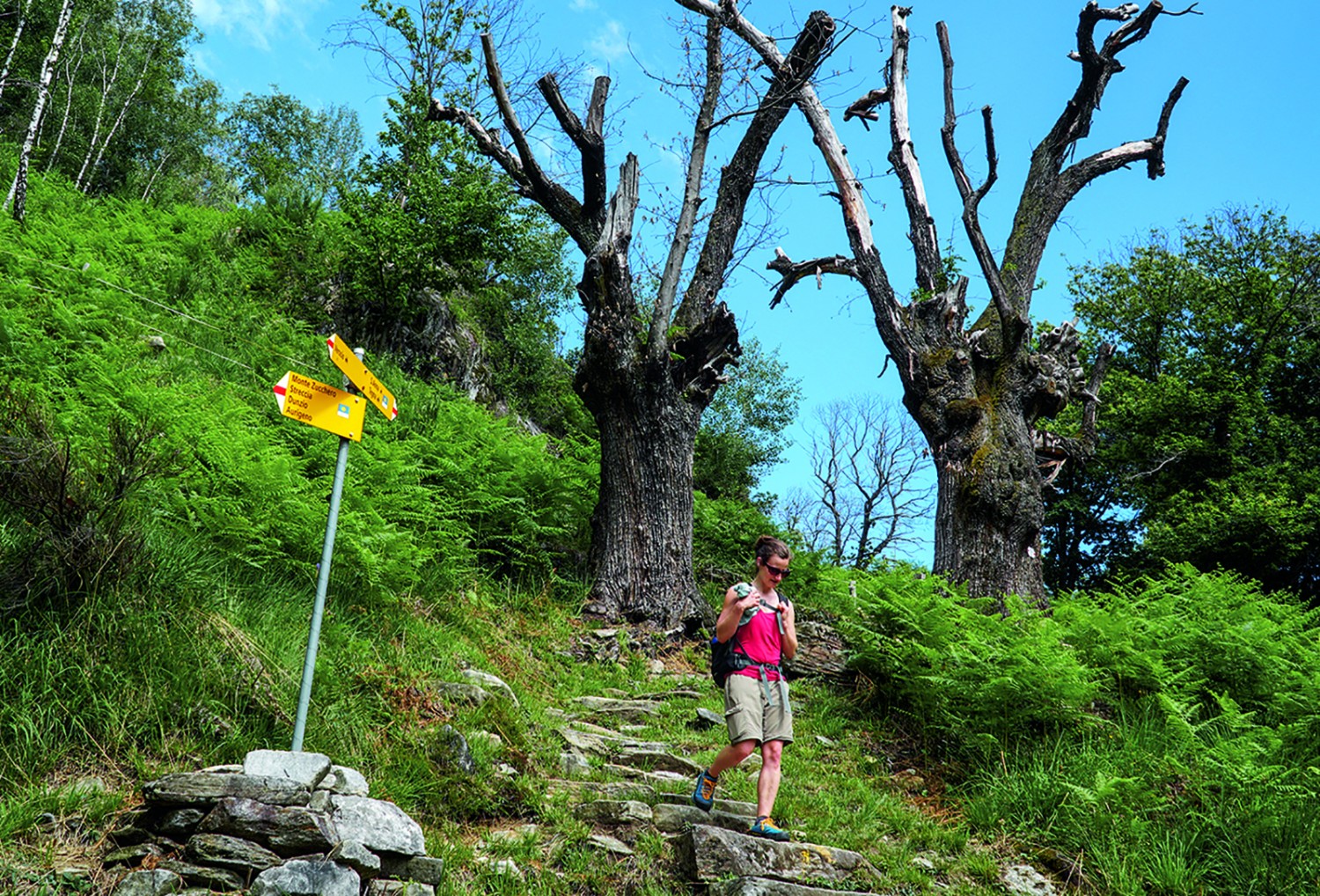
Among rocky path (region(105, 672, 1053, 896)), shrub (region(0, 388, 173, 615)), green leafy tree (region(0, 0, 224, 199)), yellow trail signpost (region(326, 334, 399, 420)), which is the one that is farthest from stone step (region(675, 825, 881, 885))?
green leafy tree (region(0, 0, 224, 199))

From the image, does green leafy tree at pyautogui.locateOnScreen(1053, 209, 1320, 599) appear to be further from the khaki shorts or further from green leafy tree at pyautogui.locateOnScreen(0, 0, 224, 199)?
green leafy tree at pyautogui.locateOnScreen(0, 0, 224, 199)

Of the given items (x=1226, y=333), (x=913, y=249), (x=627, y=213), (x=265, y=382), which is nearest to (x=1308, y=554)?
(x=1226, y=333)

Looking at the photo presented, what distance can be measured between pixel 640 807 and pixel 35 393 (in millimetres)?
A: 5293

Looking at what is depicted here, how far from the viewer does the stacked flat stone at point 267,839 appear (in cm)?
334

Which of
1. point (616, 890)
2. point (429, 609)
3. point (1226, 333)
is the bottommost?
point (616, 890)

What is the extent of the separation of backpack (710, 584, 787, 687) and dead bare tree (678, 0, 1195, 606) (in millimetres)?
5514

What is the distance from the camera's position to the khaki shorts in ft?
15.3

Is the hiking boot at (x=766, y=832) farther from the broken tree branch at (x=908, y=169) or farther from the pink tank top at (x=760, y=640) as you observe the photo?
the broken tree branch at (x=908, y=169)

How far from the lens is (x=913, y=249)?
12.5 metres

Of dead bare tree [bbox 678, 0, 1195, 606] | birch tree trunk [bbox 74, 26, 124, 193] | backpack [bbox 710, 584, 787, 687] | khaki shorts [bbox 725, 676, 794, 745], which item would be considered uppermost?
birch tree trunk [bbox 74, 26, 124, 193]

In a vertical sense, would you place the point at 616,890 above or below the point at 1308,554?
below

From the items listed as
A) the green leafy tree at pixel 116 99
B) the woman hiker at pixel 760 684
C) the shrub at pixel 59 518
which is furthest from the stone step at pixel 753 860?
the green leafy tree at pixel 116 99

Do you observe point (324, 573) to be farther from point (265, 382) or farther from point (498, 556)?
point (265, 382)

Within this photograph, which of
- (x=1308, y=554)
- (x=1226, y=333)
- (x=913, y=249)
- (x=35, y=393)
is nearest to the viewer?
(x=35, y=393)
